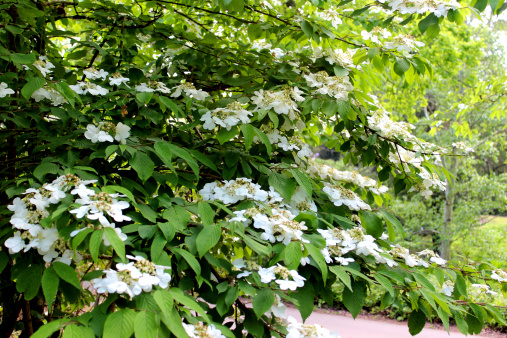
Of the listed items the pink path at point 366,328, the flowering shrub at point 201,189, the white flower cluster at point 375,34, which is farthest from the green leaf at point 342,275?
the pink path at point 366,328

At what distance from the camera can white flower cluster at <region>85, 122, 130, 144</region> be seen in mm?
1372

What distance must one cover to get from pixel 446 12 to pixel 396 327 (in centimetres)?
542

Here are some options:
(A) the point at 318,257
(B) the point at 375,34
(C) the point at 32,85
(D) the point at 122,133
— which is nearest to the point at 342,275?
(A) the point at 318,257

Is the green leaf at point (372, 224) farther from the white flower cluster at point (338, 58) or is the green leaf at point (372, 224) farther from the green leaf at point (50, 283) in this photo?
the green leaf at point (50, 283)

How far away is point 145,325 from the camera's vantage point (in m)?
0.81

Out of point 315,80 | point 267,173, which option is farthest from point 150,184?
point 315,80

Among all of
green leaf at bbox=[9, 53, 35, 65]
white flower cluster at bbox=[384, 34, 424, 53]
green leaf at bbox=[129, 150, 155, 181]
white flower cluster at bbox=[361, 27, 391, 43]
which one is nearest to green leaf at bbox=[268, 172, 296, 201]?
green leaf at bbox=[129, 150, 155, 181]

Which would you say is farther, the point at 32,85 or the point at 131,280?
the point at 32,85

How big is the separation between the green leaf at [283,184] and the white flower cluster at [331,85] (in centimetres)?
40

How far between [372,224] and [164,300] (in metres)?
0.96

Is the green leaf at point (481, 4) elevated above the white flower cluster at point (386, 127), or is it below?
above

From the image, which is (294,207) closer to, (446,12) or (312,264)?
(312,264)

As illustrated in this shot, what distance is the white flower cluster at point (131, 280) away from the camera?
0.87 m

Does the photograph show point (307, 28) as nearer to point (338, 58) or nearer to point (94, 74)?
point (338, 58)
